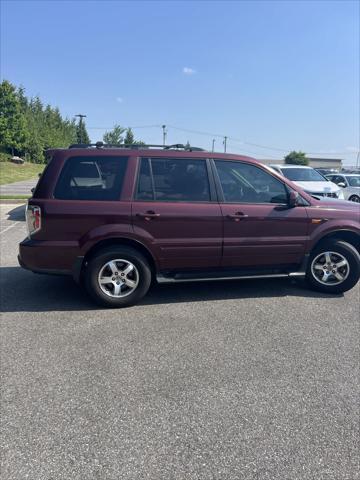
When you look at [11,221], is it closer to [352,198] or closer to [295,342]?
[295,342]

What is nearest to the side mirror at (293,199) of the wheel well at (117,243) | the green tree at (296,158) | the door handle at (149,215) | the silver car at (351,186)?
the door handle at (149,215)

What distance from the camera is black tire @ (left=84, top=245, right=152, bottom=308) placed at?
4.22 metres

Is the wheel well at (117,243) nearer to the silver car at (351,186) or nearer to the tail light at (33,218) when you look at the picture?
the tail light at (33,218)

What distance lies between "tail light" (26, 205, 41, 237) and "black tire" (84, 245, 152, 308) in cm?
72

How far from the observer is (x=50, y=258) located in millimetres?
4172

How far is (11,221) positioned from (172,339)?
8174mm

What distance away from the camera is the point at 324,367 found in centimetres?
317

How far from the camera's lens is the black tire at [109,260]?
422 centimetres

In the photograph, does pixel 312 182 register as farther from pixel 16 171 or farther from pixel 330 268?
pixel 16 171

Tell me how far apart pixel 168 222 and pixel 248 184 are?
3.90 ft

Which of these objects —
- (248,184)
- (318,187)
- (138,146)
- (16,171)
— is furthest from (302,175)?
(16,171)

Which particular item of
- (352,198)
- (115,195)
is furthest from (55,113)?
(115,195)

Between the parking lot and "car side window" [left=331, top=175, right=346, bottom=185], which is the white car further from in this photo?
the parking lot

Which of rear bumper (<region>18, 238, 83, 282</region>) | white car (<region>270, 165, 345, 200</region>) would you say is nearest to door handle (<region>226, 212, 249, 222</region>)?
rear bumper (<region>18, 238, 83, 282</region>)
